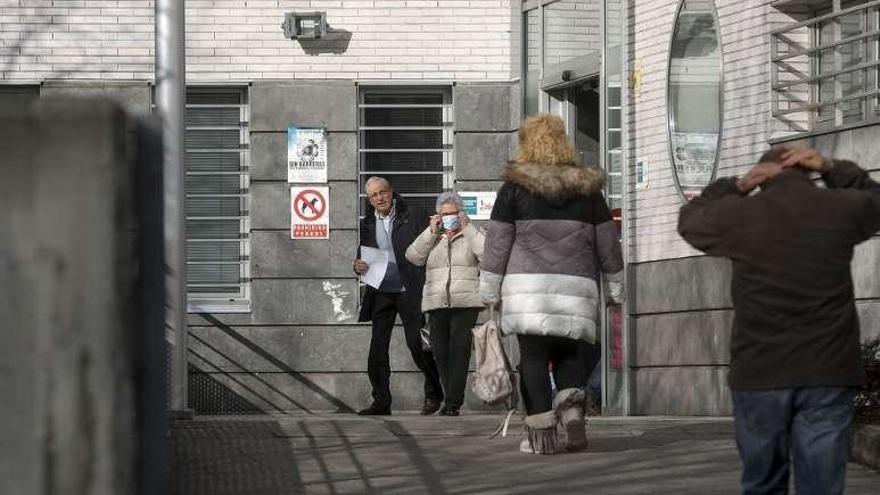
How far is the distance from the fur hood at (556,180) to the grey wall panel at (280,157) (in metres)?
7.71

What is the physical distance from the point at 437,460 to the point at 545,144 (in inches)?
71.4

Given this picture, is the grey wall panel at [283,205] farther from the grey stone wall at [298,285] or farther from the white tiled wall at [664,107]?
the white tiled wall at [664,107]

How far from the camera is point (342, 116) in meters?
18.4

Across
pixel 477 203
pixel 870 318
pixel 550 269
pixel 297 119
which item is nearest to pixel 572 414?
pixel 550 269

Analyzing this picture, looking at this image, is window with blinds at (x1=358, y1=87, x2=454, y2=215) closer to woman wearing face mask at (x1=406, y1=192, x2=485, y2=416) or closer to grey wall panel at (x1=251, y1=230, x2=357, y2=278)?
grey wall panel at (x1=251, y1=230, x2=357, y2=278)

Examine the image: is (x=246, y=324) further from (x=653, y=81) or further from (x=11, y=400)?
(x=11, y=400)

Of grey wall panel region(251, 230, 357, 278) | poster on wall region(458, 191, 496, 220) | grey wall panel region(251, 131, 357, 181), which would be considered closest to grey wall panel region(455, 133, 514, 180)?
poster on wall region(458, 191, 496, 220)

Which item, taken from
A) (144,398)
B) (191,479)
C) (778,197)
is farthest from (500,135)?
(144,398)

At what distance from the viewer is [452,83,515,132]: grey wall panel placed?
60.3 ft

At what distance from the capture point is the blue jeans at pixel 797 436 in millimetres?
6199

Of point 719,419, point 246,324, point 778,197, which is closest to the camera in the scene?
point 778,197

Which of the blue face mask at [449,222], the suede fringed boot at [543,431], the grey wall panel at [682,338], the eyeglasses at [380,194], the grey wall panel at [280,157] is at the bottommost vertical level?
the suede fringed boot at [543,431]

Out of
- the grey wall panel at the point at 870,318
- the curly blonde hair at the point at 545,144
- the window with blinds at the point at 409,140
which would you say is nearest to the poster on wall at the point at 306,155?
the window with blinds at the point at 409,140

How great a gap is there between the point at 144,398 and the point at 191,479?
591cm
